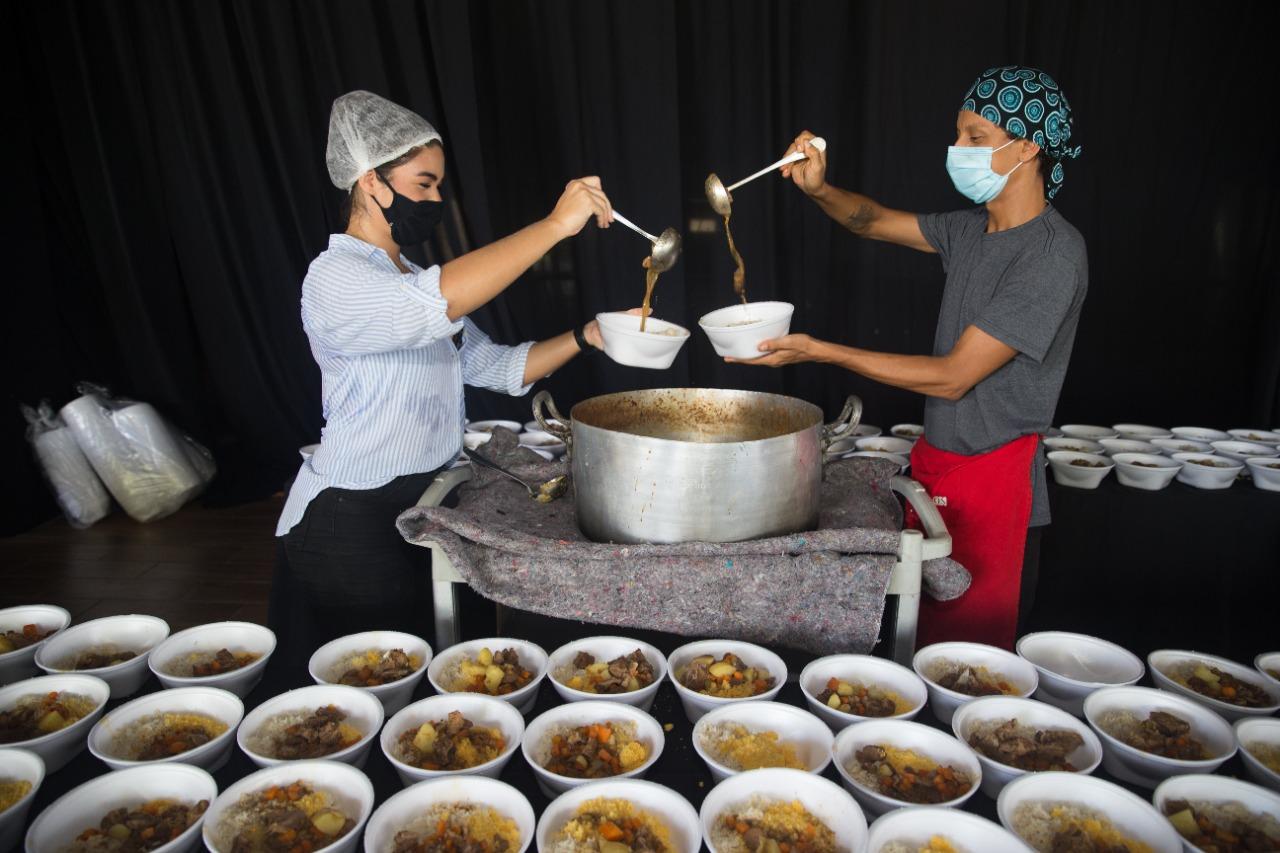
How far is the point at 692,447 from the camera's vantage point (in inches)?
49.6

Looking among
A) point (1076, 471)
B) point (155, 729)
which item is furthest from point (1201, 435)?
point (155, 729)

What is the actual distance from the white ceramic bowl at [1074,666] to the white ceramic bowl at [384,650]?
1037 millimetres

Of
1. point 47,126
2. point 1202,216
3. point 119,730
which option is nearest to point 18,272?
point 47,126

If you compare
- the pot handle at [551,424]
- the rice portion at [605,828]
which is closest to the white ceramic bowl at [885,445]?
the pot handle at [551,424]

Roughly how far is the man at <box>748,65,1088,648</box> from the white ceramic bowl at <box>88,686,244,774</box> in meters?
1.17

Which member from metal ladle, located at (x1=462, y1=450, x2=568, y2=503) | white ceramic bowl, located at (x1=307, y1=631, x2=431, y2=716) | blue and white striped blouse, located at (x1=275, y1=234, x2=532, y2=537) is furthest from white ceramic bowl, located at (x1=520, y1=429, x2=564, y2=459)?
white ceramic bowl, located at (x1=307, y1=631, x2=431, y2=716)

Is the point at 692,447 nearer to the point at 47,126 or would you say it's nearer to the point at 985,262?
the point at 985,262

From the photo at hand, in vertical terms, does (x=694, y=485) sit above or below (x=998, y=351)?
below

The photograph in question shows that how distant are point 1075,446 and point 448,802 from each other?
259 cm

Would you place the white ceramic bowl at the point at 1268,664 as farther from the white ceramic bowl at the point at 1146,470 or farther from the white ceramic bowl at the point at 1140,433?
the white ceramic bowl at the point at 1140,433

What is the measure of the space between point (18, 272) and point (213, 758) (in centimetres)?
415

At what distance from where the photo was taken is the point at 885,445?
9.49ft

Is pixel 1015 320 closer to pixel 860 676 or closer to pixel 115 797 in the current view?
pixel 860 676

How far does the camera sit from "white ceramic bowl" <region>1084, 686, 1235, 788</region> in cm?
109
